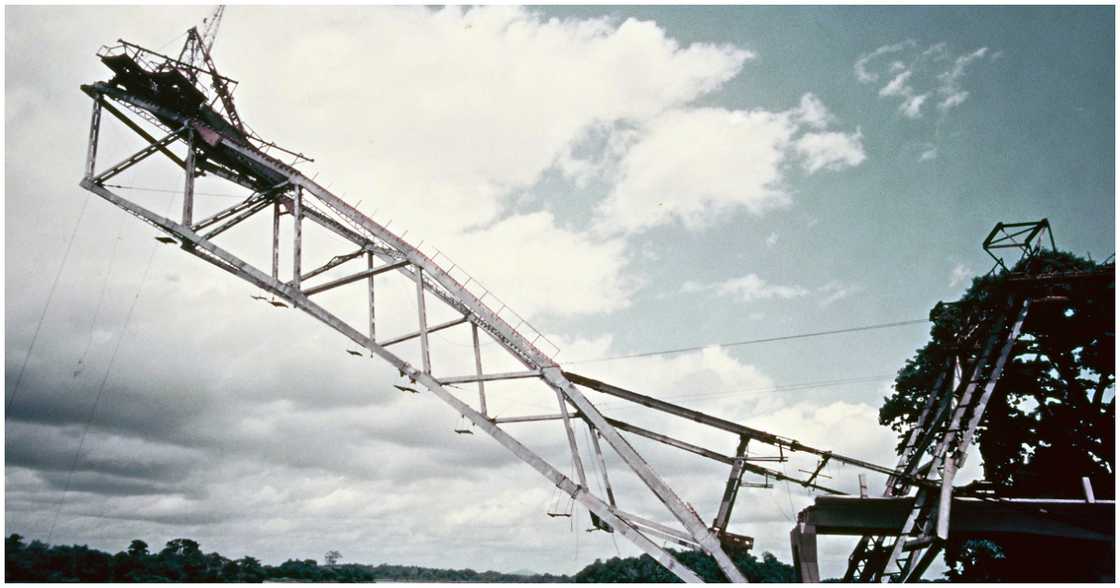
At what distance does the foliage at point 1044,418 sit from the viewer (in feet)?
69.8

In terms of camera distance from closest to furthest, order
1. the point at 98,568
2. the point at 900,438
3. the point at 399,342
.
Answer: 1. the point at 399,342
2. the point at 900,438
3. the point at 98,568

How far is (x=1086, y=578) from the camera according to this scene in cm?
1717

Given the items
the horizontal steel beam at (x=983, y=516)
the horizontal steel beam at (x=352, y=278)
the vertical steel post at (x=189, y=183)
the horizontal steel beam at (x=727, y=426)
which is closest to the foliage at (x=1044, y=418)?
the horizontal steel beam at (x=983, y=516)

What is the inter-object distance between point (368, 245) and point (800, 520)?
47.4 ft

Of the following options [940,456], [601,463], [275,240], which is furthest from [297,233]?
[940,456]

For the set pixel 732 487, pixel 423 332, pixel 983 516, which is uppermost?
pixel 423 332

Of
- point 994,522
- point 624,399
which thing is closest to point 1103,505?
point 994,522

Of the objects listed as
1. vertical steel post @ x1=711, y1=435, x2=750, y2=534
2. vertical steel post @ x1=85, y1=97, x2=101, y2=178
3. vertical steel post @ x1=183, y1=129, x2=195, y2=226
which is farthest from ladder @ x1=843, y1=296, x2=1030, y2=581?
vertical steel post @ x1=85, y1=97, x2=101, y2=178

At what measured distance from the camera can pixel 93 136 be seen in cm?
1680

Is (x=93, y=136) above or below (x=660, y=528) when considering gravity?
above

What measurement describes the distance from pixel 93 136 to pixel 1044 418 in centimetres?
3445

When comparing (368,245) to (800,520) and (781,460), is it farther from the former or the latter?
(800,520)

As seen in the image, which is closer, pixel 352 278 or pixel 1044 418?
pixel 352 278

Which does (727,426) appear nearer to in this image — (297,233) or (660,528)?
(660,528)
